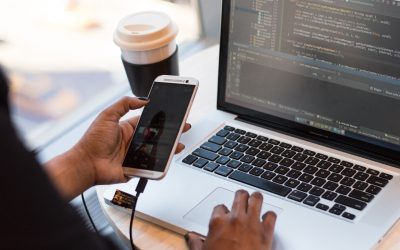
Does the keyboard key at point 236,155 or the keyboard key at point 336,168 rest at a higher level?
the keyboard key at point 336,168

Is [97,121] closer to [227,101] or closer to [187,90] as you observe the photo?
[187,90]

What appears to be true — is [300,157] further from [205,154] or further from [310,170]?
[205,154]

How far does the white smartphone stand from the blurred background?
0.72 m

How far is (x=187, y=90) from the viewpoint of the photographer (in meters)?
1.06

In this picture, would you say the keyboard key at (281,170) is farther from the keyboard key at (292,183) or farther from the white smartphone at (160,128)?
the white smartphone at (160,128)

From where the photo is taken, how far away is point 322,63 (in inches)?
40.6

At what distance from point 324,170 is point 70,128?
95cm

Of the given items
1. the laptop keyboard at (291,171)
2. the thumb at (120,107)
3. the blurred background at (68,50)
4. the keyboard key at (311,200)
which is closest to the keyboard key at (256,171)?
the laptop keyboard at (291,171)

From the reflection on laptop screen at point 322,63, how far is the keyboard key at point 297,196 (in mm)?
161

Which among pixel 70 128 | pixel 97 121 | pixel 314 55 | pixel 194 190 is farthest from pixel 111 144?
pixel 70 128

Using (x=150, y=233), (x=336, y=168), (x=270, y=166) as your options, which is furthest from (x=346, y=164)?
(x=150, y=233)

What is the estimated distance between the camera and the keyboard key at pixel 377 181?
969 millimetres

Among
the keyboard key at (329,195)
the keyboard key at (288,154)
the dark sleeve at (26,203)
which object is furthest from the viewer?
the keyboard key at (288,154)

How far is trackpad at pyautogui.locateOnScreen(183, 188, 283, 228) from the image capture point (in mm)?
945
